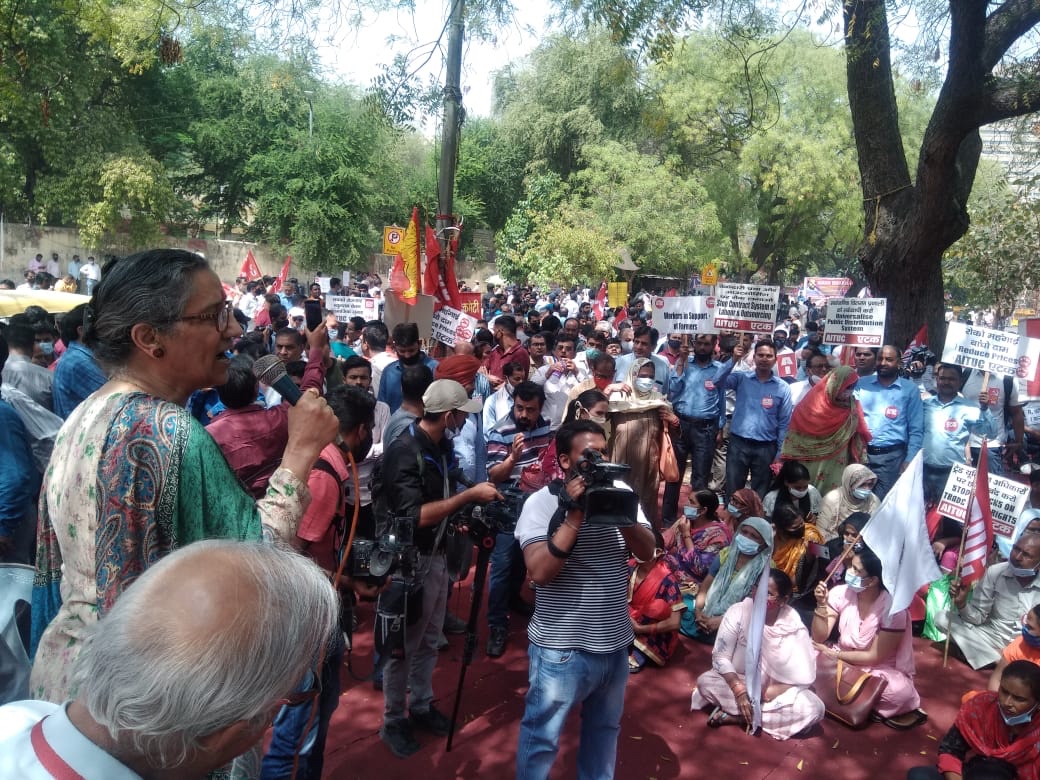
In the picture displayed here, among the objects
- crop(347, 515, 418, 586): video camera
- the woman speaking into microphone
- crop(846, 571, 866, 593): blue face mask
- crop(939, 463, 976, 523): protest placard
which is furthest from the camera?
crop(939, 463, 976, 523): protest placard

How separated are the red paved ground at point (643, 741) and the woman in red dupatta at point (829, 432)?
2.24 metres

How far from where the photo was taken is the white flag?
460 cm

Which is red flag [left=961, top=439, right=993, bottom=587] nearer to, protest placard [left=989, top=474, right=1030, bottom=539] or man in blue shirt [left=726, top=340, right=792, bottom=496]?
protest placard [left=989, top=474, right=1030, bottom=539]

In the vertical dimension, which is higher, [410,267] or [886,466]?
[410,267]

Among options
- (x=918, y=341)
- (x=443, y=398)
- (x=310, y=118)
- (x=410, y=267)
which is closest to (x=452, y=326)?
(x=410, y=267)

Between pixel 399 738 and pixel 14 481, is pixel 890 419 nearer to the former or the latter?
pixel 399 738

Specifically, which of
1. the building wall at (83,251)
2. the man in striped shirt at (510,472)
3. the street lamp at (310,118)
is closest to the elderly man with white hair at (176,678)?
the man in striped shirt at (510,472)

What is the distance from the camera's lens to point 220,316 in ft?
5.48

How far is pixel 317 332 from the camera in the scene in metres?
4.10

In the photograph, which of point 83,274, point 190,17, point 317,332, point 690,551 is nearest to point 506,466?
point 317,332

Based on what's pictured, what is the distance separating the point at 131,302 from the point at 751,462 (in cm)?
650

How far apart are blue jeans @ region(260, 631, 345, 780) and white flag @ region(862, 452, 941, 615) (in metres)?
3.35

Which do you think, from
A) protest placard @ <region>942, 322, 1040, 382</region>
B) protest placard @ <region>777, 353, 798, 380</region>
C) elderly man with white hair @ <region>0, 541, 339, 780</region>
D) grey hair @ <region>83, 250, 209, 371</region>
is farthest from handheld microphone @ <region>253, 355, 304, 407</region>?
protest placard @ <region>777, 353, 798, 380</region>

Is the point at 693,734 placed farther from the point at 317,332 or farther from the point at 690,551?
the point at 317,332
